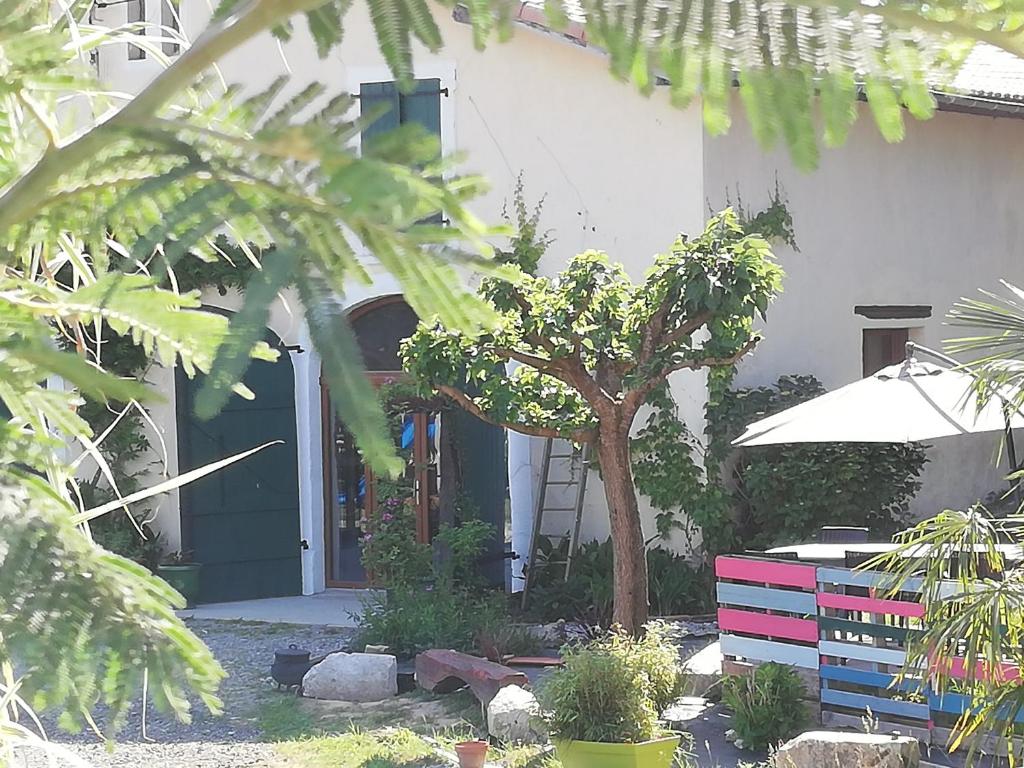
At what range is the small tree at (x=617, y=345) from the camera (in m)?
7.93

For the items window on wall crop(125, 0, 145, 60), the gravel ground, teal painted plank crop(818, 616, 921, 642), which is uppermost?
window on wall crop(125, 0, 145, 60)

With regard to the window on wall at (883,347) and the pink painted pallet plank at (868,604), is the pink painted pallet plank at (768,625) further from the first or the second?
the window on wall at (883,347)

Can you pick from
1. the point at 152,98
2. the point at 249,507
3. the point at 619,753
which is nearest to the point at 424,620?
the point at 249,507

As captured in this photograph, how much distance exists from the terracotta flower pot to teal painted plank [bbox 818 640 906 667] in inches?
82.5

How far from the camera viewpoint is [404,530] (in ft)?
37.2

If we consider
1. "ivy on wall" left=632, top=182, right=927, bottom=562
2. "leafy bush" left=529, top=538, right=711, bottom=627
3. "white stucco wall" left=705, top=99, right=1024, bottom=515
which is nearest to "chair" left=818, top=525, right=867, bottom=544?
"ivy on wall" left=632, top=182, right=927, bottom=562

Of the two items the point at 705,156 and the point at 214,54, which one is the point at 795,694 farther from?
the point at 214,54

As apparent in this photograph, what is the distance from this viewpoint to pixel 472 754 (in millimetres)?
6277

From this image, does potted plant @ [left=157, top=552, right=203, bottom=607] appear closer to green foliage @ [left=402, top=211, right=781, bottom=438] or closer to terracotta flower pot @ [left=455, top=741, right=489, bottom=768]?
green foliage @ [left=402, top=211, right=781, bottom=438]

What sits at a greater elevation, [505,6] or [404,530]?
[505,6]

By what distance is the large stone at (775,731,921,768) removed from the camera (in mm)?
5809

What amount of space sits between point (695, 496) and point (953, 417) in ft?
10.1

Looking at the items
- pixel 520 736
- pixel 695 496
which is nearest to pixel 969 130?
pixel 695 496

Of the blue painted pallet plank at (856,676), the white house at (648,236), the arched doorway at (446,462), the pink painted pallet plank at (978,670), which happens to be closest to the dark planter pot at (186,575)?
the white house at (648,236)
